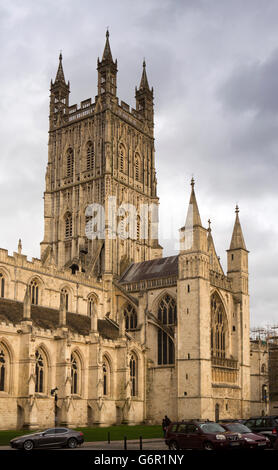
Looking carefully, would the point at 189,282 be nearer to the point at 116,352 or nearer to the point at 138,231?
the point at 116,352

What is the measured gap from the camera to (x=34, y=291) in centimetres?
5659

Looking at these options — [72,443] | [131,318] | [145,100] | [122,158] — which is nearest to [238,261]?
[131,318]

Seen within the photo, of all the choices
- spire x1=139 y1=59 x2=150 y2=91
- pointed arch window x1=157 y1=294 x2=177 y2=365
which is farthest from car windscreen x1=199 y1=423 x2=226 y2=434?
spire x1=139 y1=59 x2=150 y2=91

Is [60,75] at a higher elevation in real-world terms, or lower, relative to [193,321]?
higher

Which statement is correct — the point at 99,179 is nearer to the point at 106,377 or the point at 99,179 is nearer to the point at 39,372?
the point at 106,377

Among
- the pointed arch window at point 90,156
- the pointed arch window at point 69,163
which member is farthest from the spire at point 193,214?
the pointed arch window at point 69,163

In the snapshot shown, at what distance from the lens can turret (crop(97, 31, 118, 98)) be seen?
2940 inches

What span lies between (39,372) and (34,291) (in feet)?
38.7

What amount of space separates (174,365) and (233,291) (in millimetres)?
12316

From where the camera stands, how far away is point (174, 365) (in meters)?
55.9

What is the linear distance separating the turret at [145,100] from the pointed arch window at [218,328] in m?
30.6

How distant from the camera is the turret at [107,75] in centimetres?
7469

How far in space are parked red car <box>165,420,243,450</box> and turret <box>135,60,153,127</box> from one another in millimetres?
58614
